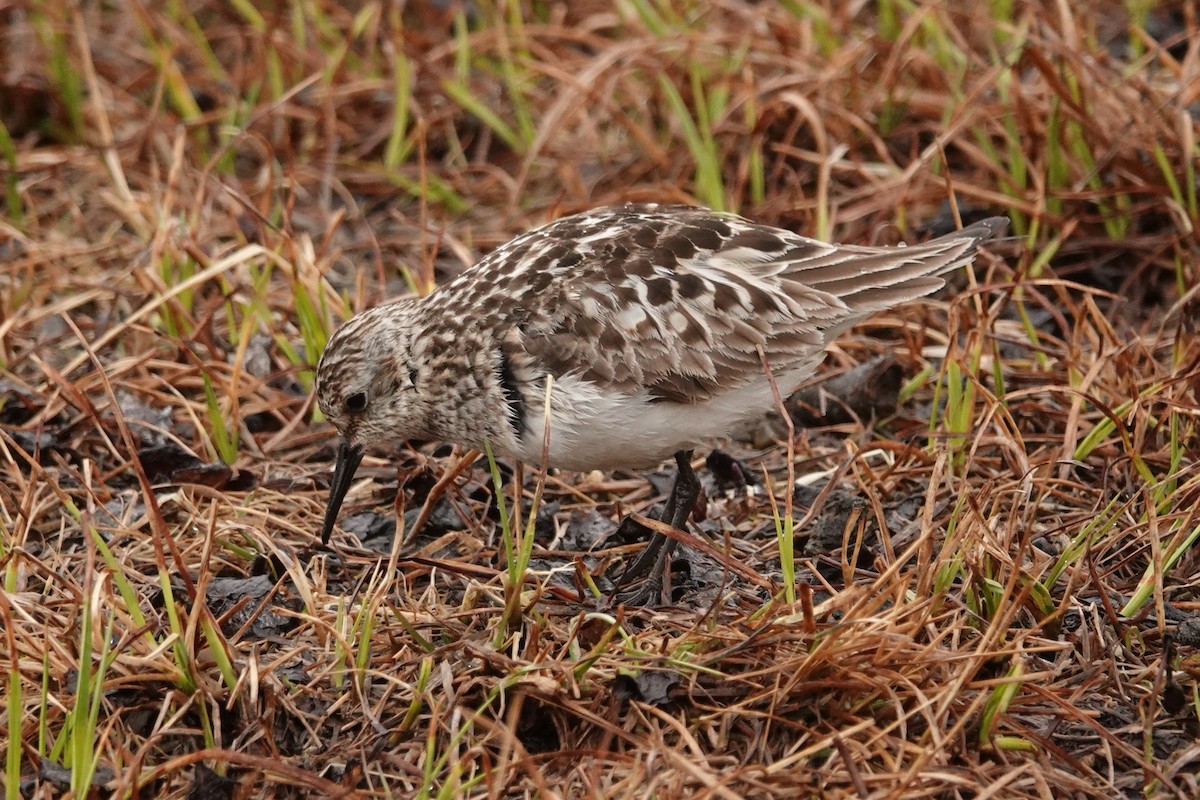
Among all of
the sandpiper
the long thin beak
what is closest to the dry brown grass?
the long thin beak

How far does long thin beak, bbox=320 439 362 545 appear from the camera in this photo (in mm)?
5344

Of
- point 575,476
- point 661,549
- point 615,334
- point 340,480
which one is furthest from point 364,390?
point 661,549

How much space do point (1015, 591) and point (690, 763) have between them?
1.44 m

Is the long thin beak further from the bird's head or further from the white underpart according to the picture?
the white underpart

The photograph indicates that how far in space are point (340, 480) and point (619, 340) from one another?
1229 mm

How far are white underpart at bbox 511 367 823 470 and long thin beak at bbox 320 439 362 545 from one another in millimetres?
720

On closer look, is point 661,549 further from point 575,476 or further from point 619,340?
point 575,476

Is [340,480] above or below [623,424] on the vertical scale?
below

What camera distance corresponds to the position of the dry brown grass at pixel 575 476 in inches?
166

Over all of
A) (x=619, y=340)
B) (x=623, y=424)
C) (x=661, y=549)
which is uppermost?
(x=619, y=340)

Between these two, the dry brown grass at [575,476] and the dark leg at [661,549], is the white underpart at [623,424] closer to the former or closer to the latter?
the dark leg at [661,549]

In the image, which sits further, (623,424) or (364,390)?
(364,390)

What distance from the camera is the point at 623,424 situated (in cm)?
502

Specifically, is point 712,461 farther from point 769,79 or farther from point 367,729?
point 769,79
